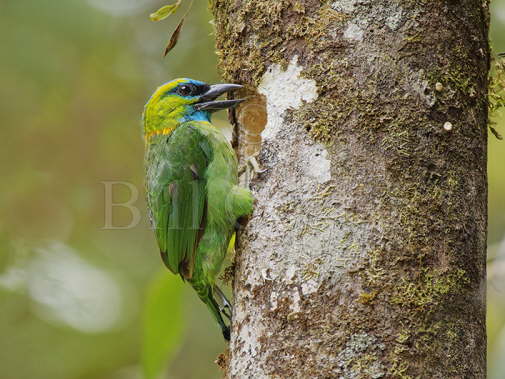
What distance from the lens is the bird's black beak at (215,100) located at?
306 centimetres

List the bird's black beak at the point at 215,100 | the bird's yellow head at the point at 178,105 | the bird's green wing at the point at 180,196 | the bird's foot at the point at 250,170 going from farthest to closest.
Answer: the bird's yellow head at the point at 178,105, the bird's green wing at the point at 180,196, the bird's black beak at the point at 215,100, the bird's foot at the point at 250,170

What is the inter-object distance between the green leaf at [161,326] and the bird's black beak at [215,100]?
88 centimetres

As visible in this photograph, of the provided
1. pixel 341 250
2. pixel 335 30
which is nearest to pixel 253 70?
pixel 335 30

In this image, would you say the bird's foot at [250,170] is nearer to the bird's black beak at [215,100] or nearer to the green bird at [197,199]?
the green bird at [197,199]

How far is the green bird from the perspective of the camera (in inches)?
125

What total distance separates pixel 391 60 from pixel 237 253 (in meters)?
0.96

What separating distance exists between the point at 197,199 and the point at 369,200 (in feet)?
3.97

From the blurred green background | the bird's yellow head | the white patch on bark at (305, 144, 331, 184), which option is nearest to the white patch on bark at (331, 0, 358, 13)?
the white patch on bark at (305, 144, 331, 184)

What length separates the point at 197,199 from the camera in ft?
10.9

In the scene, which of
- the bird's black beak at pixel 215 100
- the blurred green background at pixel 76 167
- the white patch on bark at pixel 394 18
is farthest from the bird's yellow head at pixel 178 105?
the blurred green background at pixel 76 167

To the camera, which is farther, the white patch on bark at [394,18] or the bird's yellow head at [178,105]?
the bird's yellow head at [178,105]

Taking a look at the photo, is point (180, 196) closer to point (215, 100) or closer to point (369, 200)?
point (215, 100)

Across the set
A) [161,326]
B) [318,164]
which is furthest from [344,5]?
[161,326]

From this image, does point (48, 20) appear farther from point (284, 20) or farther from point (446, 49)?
point (446, 49)
